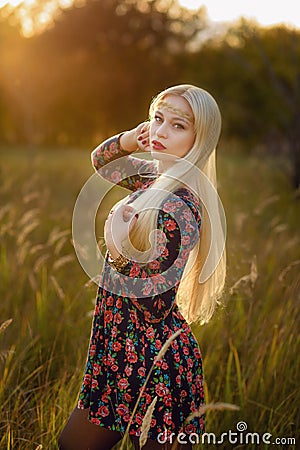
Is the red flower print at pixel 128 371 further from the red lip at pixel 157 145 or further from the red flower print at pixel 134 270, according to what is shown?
the red lip at pixel 157 145

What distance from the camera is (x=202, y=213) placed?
1.85 m

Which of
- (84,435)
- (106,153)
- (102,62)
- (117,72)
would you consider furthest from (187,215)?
(102,62)

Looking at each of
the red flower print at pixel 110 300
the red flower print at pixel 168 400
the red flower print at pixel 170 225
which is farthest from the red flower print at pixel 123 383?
the red flower print at pixel 170 225

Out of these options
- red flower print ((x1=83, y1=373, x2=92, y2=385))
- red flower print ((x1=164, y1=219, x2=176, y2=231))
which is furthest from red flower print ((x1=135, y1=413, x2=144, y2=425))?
red flower print ((x1=164, y1=219, x2=176, y2=231))

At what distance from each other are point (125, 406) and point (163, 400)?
12 centimetres

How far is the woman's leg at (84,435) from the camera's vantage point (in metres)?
1.86

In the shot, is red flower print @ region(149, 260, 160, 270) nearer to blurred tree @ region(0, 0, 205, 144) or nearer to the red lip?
the red lip

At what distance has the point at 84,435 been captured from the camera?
1.86 metres

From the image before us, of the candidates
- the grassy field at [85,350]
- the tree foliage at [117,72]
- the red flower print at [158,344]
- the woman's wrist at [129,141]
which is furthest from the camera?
the tree foliage at [117,72]

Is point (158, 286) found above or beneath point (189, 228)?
beneath

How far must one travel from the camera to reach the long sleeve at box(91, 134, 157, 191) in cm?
212

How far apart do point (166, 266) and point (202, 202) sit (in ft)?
0.88

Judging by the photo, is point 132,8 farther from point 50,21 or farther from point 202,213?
point 202,213

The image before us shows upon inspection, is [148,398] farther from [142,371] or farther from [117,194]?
[117,194]
